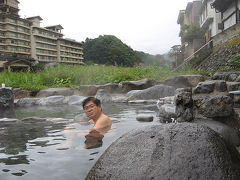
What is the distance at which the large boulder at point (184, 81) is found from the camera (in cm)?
1331

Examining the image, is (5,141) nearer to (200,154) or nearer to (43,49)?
(200,154)

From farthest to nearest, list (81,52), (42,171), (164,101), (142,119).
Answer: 1. (81,52)
2. (164,101)
3. (142,119)
4. (42,171)

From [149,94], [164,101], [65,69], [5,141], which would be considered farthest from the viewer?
→ [65,69]

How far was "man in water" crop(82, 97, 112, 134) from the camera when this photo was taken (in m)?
5.71

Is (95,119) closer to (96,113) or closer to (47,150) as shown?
(96,113)

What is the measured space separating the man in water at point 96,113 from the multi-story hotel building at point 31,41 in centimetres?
4227

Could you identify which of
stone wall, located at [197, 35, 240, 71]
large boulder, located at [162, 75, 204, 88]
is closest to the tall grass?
stone wall, located at [197, 35, 240, 71]

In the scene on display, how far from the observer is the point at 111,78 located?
17.1 meters

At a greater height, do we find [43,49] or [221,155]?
[43,49]

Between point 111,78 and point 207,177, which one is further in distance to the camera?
point 111,78

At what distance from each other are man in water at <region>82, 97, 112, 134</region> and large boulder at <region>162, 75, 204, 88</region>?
813 centimetres

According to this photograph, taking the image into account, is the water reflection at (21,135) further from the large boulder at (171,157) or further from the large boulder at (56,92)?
the large boulder at (56,92)

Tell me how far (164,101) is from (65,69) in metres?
11.4

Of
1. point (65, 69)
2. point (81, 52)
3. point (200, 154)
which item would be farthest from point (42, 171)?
point (81, 52)
